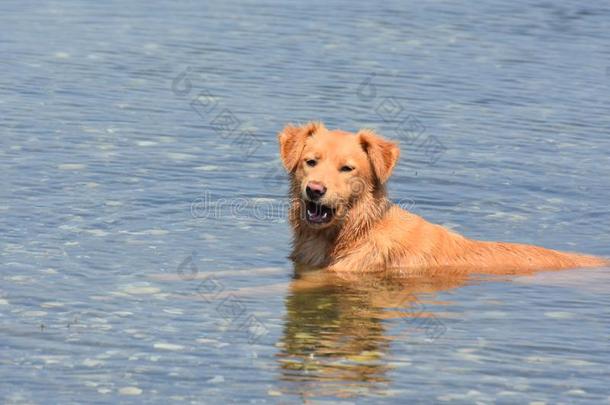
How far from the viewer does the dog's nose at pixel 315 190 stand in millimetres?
12117

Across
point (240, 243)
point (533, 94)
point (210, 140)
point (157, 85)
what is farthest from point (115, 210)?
point (533, 94)

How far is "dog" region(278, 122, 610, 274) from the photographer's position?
12.4 m

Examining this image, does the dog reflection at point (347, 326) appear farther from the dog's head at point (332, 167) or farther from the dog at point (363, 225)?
the dog's head at point (332, 167)

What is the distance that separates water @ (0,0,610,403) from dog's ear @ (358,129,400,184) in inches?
40.3

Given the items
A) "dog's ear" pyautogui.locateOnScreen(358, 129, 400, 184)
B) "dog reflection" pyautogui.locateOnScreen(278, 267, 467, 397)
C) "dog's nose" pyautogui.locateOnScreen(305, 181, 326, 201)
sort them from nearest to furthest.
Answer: "dog reflection" pyautogui.locateOnScreen(278, 267, 467, 397) < "dog's nose" pyautogui.locateOnScreen(305, 181, 326, 201) < "dog's ear" pyautogui.locateOnScreen(358, 129, 400, 184)

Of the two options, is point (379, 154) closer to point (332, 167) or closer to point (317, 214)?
point (332, 167)

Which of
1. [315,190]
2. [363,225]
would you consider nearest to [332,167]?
[315,190]

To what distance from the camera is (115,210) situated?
1462cm

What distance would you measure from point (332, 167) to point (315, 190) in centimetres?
37

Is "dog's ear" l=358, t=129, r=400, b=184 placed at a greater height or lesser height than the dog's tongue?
greater

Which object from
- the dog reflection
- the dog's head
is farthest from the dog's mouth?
the dog reflection

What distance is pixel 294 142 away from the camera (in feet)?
41.8

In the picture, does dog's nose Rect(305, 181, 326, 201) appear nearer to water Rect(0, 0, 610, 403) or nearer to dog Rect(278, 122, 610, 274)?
dog Rect(278, 122, 610, 274)

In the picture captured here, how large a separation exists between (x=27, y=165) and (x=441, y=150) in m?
5.36
